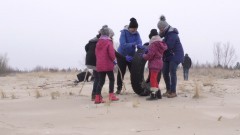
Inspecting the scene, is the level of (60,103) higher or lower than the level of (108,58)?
lower

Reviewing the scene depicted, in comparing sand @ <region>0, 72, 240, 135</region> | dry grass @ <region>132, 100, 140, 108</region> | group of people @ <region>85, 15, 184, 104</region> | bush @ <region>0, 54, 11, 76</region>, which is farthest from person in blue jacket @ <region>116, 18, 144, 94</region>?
bush @ <region>0, 54, 11, 76</region>

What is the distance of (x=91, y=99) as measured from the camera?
10.0 m

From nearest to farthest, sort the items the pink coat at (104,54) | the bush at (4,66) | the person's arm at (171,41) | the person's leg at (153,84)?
the pink coat at (104,54)
the person's leg at (153,84)
the person's arm at (171,41)
the bush at (4,66)

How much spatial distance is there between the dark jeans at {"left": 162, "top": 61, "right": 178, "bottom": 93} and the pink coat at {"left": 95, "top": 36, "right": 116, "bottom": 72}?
1288 millimetres

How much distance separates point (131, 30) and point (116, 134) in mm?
3984

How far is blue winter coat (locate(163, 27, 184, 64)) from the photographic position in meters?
9.66

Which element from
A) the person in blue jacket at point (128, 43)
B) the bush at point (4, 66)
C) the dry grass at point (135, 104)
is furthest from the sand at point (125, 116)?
the bush at point (4, 66)

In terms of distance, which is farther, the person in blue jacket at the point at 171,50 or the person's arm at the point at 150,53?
the person in blue jacket at the point at 171,50

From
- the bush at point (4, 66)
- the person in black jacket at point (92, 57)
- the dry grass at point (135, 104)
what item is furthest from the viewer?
the bush at point (4, 66)

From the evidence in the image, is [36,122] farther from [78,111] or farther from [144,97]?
[144,97]

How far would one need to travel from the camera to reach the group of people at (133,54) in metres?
9.31

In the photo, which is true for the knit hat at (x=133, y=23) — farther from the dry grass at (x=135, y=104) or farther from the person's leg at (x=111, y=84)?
the dry grass at (x=135, y=104)

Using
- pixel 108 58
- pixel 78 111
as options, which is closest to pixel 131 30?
pixel 108 58

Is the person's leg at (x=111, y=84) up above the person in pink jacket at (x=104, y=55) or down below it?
below
